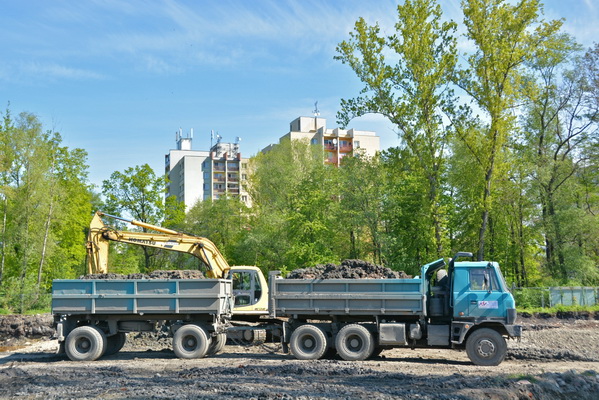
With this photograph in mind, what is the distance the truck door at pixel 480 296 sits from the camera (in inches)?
618

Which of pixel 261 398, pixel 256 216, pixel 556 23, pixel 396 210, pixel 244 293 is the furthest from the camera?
pixel 256 216

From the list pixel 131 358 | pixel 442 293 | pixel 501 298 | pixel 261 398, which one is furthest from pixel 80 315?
pixel 501 298

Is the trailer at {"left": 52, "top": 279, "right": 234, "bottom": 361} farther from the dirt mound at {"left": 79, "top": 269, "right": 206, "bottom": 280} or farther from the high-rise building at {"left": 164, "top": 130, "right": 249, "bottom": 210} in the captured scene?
the high-rise building at {"left": 164, "top": 130, "right": 249, "bottom": 210}

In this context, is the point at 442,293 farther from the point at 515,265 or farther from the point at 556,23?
the point at 515,265

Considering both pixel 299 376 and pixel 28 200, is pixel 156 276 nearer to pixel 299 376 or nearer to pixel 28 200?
pixel 299 376

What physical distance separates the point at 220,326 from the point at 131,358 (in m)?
2.92

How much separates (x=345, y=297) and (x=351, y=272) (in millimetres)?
812

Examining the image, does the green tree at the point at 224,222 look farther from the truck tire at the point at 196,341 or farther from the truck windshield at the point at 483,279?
the truck windshield at the point at 483,279

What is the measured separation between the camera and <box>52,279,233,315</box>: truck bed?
17.1 m

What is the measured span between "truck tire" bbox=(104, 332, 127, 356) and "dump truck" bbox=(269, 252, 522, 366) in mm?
5462

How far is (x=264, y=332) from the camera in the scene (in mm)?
17922

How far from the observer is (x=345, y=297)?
16.3 m

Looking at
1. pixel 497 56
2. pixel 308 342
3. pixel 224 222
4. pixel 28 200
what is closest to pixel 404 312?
pixel 308 342

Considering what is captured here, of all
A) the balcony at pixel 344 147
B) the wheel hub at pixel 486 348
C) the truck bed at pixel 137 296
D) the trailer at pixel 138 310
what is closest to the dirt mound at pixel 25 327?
the trailer at pixel 138 310
